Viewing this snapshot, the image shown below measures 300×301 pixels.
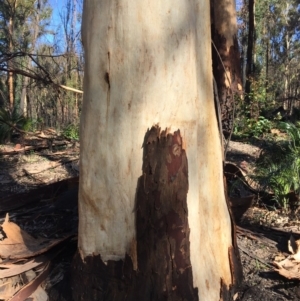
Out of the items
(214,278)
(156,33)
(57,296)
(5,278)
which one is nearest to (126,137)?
(156,33)

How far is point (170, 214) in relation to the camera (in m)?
2.33

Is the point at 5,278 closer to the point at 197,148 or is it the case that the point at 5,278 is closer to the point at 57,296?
the point at 57,296

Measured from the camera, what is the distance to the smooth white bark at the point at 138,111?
7.38 ft

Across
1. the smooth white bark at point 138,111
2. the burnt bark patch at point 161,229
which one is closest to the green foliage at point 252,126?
the smooth white bark at point 138,111

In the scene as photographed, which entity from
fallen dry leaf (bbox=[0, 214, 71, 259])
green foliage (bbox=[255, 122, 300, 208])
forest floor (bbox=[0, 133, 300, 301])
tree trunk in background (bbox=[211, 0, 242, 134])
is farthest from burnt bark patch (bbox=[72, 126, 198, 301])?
tree trunk in background (bbox=[211, 0, 242, 134])

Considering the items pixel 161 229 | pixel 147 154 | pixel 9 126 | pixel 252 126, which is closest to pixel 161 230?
pixel 161 229

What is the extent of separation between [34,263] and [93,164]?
1.01 meters

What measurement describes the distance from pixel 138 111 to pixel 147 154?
9.0 inches

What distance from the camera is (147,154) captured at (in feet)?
7.53

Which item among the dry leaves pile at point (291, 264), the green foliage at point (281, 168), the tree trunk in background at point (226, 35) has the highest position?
the tree trunk in background at point (226, 35)

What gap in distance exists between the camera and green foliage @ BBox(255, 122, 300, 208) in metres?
4.23

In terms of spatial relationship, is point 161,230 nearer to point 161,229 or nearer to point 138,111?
point 161,229

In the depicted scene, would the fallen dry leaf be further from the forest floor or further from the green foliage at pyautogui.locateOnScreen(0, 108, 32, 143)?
the green foliage at pyautogui.locateOnScreen(0, 108, 32, 143)

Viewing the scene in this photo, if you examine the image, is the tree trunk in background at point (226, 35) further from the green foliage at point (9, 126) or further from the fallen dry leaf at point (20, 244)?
the fallen dry leaf at point (20, 244)
